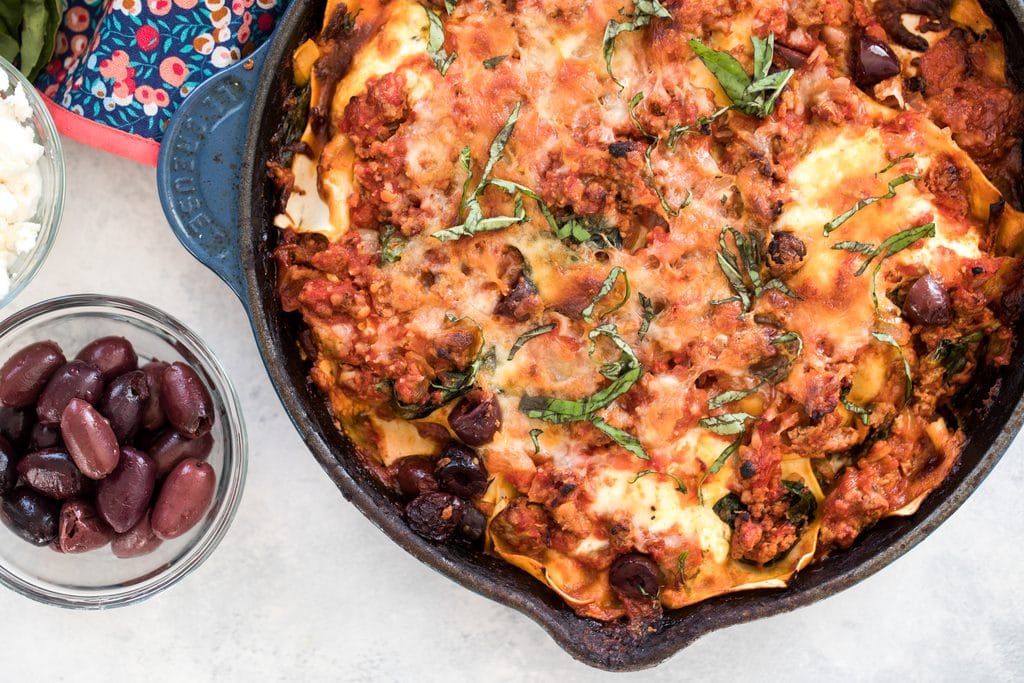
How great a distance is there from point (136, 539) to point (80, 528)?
6.6 inches

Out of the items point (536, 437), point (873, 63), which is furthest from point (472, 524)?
point (873, 63)

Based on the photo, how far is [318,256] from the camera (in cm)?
279

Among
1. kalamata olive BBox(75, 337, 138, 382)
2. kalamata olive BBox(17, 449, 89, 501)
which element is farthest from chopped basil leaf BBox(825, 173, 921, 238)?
kalamata olive BBox(17, 449, 89, 501)

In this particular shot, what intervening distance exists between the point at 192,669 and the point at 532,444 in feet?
5.39

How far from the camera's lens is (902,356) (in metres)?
2.70

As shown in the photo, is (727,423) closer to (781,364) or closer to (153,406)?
(781,364)

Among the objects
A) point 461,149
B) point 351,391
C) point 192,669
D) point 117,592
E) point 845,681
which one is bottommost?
point 845,681

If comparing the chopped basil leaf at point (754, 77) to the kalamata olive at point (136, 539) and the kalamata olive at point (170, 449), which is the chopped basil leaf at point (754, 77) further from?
the kalamata olive at point (136, 539)

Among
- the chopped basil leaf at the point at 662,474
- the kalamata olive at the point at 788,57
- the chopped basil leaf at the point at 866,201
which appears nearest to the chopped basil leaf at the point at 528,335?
the chopped basil leaf at the point at 662,474

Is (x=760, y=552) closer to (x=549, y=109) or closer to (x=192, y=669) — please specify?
(x=549, y=109)

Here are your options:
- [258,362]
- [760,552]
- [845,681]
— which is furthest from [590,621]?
[258,362]

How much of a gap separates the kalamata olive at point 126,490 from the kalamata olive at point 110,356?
0.29m

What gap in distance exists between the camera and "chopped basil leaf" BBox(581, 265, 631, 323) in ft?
8.93

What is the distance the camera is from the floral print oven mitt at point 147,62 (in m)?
3.09
